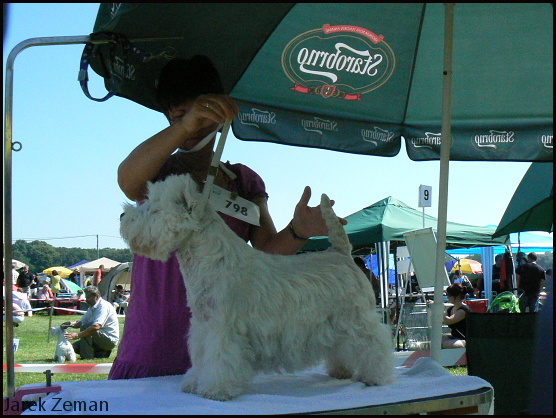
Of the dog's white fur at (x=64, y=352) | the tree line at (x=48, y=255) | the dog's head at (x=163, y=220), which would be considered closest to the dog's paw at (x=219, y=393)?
the dog's head at (x=163, y=220)

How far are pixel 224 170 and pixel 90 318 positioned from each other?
8880 millimetres

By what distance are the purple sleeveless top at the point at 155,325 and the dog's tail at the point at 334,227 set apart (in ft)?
1.27

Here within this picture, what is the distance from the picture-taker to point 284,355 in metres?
1.72

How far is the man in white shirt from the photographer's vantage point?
32.6ft

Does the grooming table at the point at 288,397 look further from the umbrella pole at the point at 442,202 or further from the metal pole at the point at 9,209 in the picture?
the umbrella pole at the point at 442,202

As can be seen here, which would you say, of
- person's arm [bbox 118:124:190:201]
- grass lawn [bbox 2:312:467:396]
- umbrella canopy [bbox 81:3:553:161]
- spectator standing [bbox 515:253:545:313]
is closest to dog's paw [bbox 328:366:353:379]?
person's arm [bbox 118:124:190:201]

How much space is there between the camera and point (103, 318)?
10.0m

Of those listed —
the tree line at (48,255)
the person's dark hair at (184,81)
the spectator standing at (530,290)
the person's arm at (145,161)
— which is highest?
the person's dark hair at (184,81)

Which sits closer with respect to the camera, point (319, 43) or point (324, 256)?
point (324, 256)

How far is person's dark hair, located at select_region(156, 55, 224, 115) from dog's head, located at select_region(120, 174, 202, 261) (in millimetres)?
492

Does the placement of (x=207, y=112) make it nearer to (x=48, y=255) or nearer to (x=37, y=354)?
(x=37, y=354)

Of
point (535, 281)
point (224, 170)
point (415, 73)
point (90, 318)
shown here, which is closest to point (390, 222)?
point (535, 281)

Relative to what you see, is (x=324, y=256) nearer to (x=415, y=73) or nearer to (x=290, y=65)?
(x=290, y=65)

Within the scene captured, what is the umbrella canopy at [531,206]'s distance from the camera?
7.87 metres
